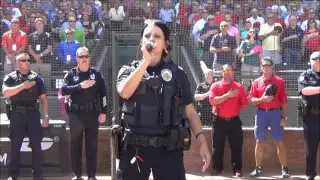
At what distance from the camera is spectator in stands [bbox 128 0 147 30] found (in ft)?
34.6

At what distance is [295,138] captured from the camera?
9.48 metres

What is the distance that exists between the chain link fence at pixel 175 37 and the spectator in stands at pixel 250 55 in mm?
19

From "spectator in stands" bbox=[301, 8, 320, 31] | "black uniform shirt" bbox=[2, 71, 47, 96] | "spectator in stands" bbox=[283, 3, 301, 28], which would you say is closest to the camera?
"black uniform shirt" bbox=[2, 71, 47, 96]

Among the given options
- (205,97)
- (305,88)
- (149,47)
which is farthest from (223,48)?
(149,47)

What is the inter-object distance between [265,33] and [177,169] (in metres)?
7.19

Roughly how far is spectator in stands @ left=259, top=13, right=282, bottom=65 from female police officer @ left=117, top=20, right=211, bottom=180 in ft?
20.7

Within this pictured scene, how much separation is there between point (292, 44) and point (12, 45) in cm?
533

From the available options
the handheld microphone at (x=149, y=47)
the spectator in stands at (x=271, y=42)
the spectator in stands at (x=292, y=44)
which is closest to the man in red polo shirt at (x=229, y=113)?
the spectator in stands at (x=271, y=42)

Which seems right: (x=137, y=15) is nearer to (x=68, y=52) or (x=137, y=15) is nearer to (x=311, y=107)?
(x=68, y=52)

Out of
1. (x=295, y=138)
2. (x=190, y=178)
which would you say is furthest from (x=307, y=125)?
(x=190, y=178)

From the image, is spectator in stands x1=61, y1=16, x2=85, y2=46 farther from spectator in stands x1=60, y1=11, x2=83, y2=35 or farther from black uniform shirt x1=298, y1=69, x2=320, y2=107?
black uniform shirt x1=298, y1=69, x2=320, y2=107

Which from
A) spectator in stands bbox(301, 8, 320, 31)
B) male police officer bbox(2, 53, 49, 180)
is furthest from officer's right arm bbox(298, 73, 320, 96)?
male police officer bbox(2, 53, 49, 180)

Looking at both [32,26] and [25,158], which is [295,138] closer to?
[25,158]

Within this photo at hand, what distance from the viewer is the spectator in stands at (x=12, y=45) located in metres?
10.3
